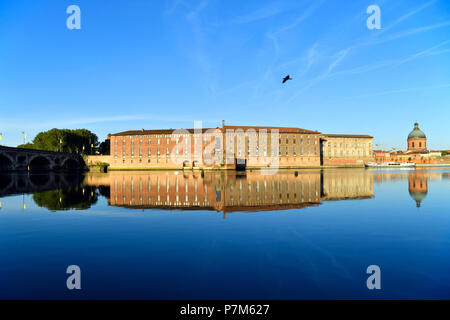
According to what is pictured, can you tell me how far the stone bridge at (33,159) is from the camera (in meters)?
77.1

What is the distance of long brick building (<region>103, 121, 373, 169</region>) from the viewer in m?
105

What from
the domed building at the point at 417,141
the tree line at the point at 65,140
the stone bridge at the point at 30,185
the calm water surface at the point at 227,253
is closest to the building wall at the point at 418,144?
the domed building at the point at 417,141

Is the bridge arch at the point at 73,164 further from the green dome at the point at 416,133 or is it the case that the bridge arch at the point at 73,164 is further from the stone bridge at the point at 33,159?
the green dome at the point at 416,133

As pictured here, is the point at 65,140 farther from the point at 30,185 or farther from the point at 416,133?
the point at 416,133

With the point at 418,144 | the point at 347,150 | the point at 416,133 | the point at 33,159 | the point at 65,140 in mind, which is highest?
the point at 416,133

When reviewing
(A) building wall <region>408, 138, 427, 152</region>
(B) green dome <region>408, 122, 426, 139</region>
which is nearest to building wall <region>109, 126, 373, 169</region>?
(A) building wall <region>408, 138, 427, 152</region>

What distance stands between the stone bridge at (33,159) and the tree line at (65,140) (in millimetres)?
6550

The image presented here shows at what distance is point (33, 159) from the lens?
308 ft

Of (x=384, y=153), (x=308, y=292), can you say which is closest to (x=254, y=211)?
(x=308, y=292)

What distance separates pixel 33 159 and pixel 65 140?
19.8m

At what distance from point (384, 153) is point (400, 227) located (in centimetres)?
17055

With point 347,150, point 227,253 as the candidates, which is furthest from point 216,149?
point 227,253

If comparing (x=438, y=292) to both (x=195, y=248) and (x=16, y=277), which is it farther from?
(x=16, y=277)

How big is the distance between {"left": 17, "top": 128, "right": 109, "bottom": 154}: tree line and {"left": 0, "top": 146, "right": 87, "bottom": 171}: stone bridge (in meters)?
6.55
